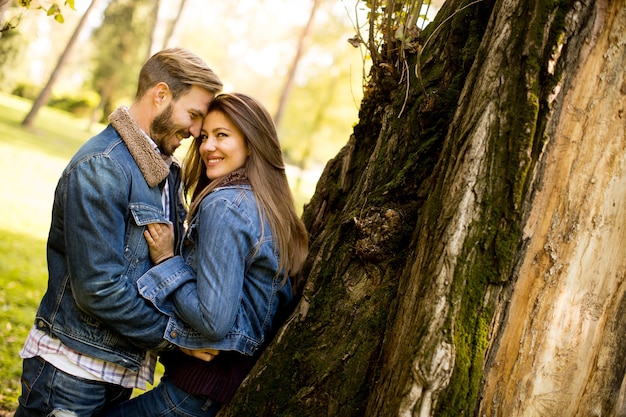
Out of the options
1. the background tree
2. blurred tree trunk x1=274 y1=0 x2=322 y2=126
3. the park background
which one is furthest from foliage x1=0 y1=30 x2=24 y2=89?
blurred tree trunk x1=274 y1=0 x2=322 y2=126

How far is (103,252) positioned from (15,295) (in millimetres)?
4519

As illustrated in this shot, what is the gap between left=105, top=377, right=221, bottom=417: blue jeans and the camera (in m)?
2.76

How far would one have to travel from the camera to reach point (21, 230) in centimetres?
910

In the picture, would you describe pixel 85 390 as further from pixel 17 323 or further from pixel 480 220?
pixel 17 323

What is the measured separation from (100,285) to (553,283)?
188 centimetres

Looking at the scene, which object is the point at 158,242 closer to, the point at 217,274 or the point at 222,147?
the point at 217,274

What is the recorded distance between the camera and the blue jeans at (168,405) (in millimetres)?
2756

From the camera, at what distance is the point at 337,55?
21.2m

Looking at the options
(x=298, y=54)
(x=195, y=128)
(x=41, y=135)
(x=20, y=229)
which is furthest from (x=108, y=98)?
(x=195, y=128)

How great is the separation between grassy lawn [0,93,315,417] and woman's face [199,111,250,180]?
2460 mm

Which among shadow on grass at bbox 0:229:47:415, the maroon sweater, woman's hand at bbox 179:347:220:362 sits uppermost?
woman's hand at bbox 179:347:220:362

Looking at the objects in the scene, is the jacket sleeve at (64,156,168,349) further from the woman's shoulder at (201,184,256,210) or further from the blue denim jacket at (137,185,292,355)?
the woman's shoulder at (201,184,256,210)

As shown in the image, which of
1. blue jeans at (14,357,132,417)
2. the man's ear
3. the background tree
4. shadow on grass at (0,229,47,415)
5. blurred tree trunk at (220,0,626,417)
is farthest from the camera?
the background tree

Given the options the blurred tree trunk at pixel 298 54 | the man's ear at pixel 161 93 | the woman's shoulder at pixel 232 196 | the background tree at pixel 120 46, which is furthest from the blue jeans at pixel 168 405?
the background tree at pixel 120 46
